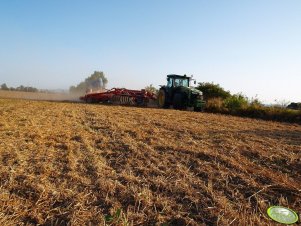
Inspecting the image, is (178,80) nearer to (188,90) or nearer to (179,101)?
(188,90)

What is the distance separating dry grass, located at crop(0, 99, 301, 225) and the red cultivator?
12173mm

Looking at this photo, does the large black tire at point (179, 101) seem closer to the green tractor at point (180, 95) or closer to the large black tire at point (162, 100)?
the green tractor at point (180, 95)

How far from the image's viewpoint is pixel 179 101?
54.5 feet

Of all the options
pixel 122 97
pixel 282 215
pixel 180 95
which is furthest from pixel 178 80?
pixel 282 215

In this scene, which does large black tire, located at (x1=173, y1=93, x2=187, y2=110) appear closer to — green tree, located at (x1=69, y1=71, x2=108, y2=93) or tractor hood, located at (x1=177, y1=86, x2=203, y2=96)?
tractor hood, located at (x1=177, y1=86, x2=203, y2=96)

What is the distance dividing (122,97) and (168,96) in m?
2.85

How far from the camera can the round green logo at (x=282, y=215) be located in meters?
2.94

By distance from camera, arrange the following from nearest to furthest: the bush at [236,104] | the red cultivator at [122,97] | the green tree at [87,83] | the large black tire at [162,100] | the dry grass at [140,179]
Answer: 1. the dry grass at [140,179]
2. the bush at [236,104]
3. the large black tire at [162,100]
4. the red cultivator at [122,97]
5. the green tree at [87,83]

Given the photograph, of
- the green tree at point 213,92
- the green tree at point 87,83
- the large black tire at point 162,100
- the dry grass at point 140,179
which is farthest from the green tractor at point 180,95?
the green tree at point 87,83

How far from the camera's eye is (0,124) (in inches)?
264

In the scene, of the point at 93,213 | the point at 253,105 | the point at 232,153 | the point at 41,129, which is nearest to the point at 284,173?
the point at 232,153

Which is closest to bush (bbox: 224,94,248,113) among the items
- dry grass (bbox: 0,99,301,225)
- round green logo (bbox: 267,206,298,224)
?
dry grass (bbox: 0,99,301,225)

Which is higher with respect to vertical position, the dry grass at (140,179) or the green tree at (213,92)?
the green tree at (213,92)

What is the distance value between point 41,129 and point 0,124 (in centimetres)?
99
